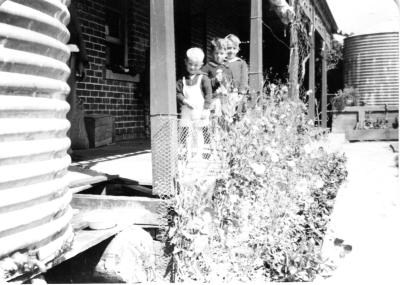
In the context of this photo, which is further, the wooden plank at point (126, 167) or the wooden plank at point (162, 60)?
the wooden plank at point (126, 167)

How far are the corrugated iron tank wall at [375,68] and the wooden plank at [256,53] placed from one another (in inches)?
405

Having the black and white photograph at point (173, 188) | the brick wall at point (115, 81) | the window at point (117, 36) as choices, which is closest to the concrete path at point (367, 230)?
the black and white photograph at point (173, 188)

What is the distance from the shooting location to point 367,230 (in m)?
3.07

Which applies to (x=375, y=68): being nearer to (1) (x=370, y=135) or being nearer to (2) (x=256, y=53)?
(1) (x=370, y=135)

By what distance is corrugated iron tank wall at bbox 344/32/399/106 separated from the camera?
46.9ft

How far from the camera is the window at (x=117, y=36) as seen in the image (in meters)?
7.26

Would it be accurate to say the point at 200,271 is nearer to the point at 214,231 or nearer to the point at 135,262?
the point at 214,231

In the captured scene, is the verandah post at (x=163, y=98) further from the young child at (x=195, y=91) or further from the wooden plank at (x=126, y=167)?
the young child at (x=195, y=91)

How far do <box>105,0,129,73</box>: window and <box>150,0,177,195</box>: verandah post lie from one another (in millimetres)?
4420

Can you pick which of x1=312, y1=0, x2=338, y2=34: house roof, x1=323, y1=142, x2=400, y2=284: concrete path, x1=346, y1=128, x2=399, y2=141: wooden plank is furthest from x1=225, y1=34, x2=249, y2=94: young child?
x1=346, y1=128, x2=399, y2=141: wooden plank

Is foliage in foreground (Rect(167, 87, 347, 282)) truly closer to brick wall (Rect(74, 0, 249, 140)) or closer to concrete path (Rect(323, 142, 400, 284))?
concrete path (Rect(323, 142, 400, 284))

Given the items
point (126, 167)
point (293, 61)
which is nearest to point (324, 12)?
point (293, 61)

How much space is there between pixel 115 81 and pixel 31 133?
5654 mm

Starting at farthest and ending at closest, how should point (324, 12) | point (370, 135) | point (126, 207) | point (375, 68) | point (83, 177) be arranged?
point (375, 68) < point (324, 12) < point (370, 135) < point (83, 177) < point (126, 207)
